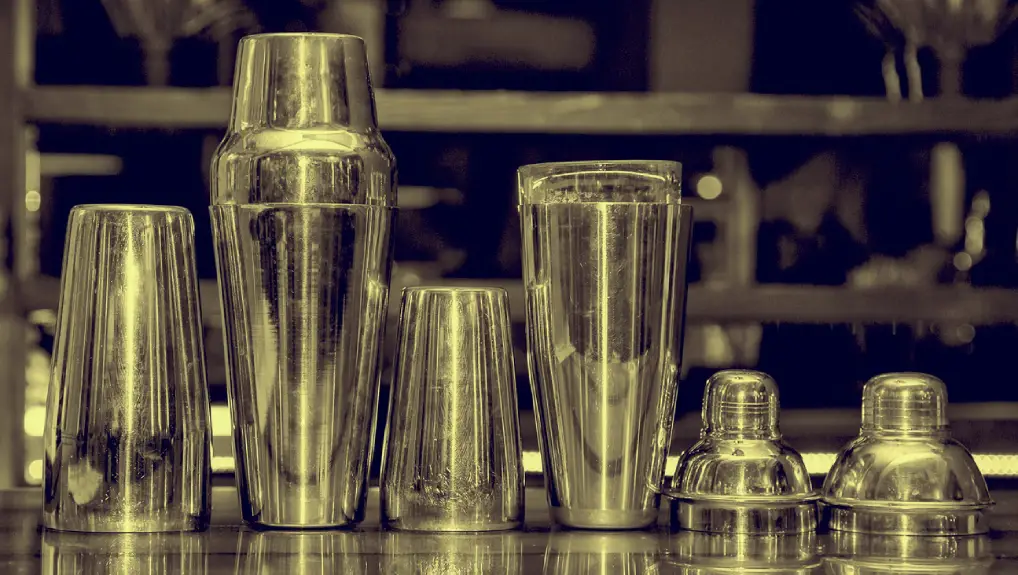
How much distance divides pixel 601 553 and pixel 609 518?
63mm

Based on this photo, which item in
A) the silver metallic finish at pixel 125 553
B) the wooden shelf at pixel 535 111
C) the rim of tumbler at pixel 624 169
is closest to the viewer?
the silver metallic finish at pixel 125 553

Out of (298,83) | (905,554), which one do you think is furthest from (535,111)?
(905,554)

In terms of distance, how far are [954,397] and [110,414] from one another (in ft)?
5.48

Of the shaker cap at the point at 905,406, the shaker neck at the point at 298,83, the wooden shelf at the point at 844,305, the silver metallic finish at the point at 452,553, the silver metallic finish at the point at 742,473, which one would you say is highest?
the shaker neck at the point at 298,83

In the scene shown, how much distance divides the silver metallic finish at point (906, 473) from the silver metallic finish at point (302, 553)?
0.22m

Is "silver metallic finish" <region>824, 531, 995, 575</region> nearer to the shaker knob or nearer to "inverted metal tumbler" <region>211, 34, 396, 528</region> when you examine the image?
the shaker knob

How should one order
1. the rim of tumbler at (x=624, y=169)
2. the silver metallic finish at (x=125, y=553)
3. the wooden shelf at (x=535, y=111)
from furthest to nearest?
the wooden shelf at (x=535, y=111), the rim of tumbler at (x=624, y=169), the silver metallic finish at (x=125, y=553)

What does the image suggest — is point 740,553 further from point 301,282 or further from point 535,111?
point 535,111

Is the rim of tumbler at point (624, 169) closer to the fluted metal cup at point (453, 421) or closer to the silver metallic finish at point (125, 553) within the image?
the fluted metal cup at point (453, 421)

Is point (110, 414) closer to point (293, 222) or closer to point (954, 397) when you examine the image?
point (293, 222)

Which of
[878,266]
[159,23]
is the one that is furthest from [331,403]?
[878,266]

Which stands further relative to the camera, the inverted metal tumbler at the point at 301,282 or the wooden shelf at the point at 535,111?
the wooden shelf at the point at 535,111

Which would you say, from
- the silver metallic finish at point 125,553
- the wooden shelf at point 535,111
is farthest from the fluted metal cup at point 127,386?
the wooden shelf at point 535,111

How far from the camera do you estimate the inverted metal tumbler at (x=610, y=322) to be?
62 cm
